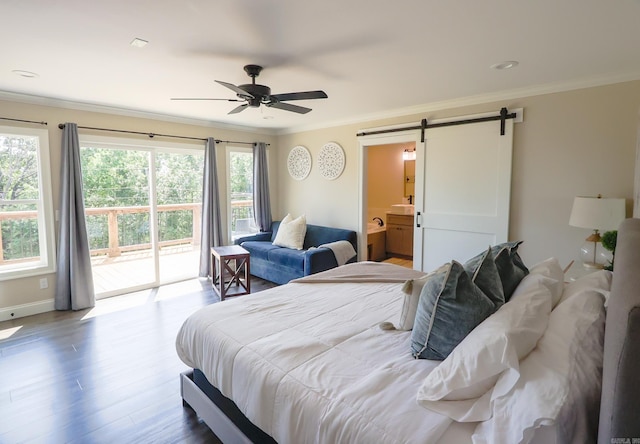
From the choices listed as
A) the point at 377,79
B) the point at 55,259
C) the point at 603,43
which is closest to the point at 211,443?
the point at 377,79

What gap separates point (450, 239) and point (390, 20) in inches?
114

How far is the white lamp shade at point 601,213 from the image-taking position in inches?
105

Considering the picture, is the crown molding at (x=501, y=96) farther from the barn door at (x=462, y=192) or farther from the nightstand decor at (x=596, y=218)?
the nightstand decor at (x=596, y=218)

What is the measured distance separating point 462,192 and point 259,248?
3044mm

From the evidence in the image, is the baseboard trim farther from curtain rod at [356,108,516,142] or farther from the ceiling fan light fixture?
the ceiling fan light fixture

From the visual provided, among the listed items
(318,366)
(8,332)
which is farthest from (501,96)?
(8,332)

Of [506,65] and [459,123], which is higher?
[506,65]

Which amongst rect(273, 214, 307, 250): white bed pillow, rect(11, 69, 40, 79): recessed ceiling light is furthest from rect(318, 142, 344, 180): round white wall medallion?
rect(11, 69, 40, 79): recessed ceiling light

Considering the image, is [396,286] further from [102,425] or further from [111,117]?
[111,117]

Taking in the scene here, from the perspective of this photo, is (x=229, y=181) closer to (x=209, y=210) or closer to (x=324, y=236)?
(x=209, y=210)

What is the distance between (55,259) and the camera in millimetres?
4055

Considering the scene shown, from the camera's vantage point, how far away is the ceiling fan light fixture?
2.75 m

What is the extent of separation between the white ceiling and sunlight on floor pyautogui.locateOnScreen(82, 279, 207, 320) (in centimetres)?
255

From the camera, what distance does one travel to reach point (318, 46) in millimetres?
2438
